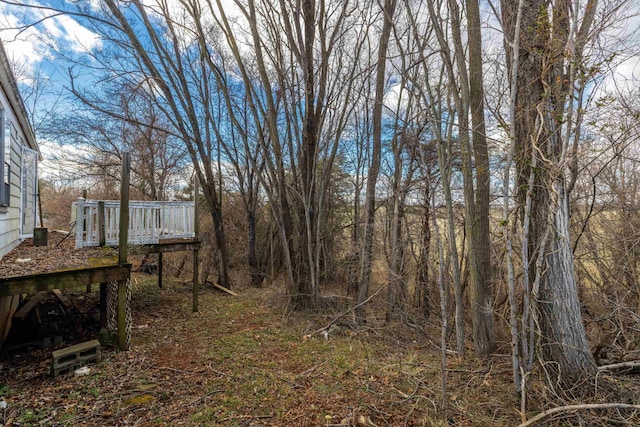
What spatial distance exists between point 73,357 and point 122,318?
71 centimetres

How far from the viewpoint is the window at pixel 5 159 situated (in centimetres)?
424

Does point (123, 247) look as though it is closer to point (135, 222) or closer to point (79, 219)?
point (79, 219)

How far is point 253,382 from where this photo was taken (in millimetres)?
3621

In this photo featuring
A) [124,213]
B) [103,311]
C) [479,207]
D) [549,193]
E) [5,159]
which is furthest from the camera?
[103,311]

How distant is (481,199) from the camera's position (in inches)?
159

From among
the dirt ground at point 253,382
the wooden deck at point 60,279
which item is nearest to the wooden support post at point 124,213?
the wooden deck at point 60,279

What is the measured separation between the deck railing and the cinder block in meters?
1.97

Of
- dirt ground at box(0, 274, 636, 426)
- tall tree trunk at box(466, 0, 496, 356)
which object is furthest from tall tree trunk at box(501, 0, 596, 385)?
tall tree trunk at box(466, 0, 496, 356)

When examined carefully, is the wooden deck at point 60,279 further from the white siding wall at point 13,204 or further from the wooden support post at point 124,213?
the white siding wall at point 13,204

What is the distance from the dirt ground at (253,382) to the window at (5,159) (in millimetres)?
2170

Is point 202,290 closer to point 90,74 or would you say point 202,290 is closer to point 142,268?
point 142,268

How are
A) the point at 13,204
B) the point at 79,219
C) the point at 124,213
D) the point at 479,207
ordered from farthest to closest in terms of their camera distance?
the point at 13,204
the point at 79,219
the point at 124,213
the point at 479,207

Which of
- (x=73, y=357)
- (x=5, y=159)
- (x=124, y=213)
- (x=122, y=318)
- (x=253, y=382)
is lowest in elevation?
(x=253, y=382)

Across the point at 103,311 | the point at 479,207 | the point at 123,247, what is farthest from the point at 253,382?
the point at 479,207
